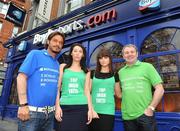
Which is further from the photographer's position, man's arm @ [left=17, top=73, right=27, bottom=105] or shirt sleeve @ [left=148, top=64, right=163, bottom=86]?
shirt sleeve @ [left=148, top=64, right=163, bottom=86]

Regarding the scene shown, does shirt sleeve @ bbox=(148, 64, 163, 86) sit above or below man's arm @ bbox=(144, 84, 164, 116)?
above

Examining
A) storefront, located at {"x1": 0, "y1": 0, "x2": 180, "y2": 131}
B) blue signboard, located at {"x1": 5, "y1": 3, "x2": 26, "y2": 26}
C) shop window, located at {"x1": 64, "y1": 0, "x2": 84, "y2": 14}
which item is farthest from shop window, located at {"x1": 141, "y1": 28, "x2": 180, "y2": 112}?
blue signboard, located at {"x1": 5, "y1": 3, "x2": 26, "y2": 26}

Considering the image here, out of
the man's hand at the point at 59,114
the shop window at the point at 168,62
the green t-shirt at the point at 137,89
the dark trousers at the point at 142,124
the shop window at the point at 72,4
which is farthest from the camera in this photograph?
the shop window at the point at 72,4

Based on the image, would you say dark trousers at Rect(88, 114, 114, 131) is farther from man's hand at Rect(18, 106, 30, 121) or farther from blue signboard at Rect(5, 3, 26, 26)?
blue signboard at Rect(5, 3, 26, 26)

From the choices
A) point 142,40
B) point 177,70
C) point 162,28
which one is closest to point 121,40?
point 142,40

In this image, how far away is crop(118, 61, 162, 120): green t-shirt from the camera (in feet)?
10.1

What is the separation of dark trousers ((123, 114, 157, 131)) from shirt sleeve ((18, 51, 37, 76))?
1.59m

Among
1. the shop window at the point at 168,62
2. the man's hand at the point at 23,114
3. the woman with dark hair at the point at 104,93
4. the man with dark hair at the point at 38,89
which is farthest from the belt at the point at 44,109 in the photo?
the shop window at the point at 168,62

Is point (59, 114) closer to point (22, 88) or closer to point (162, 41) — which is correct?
point (22, 88)

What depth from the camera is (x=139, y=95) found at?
3102 millimetres

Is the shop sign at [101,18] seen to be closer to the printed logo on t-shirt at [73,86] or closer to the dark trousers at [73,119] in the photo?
the printed logo on t-shirt at [73,86]

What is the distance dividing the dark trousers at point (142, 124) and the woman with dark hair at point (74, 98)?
0.65m

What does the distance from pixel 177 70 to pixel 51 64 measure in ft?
12.1

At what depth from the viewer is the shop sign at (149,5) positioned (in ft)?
19.1
